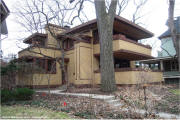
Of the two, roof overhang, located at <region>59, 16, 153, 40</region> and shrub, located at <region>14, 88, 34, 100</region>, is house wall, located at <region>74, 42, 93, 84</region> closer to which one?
roof overhang, located at <region>59, 16, 153, 40</region>

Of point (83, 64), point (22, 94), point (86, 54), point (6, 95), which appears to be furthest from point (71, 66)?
point (6, 95)

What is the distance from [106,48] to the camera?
33.6 feet

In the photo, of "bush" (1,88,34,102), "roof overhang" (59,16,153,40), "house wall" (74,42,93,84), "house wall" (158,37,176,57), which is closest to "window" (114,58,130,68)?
"roof overhang" (59,16,153,40)

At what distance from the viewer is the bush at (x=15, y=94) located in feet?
25.6

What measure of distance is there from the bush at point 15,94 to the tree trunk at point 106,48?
4.44m

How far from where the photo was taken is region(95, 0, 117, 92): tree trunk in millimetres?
9859

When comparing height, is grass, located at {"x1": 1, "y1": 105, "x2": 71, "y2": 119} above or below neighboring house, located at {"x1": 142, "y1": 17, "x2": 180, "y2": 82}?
below

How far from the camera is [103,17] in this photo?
10.4 meters

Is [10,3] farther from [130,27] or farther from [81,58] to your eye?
[130,27]

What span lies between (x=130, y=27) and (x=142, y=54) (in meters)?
3.20

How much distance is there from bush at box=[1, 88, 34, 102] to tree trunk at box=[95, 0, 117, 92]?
14.6 feet

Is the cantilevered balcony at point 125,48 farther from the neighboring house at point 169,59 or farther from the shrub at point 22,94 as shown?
the shrub at point 22,94

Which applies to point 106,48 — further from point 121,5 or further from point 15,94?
point 121,5

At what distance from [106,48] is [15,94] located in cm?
597
